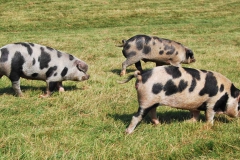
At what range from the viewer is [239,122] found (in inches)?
240

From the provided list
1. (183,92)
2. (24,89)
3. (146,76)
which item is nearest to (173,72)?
(183,92)

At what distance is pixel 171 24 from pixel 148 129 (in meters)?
23.2

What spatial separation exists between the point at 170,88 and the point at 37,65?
3.64 m

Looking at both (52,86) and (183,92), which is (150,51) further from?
(183,92)

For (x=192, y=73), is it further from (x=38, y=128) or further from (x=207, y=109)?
(x=38, y=128)

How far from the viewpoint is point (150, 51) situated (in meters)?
10.8

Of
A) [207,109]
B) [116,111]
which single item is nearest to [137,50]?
[116,111]

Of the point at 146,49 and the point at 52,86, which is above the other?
the point at 146,49

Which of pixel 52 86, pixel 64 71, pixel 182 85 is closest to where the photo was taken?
pixel 182 85

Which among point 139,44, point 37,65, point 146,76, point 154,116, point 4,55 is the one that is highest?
point 146,76

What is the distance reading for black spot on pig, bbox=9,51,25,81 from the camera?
25.3 feet

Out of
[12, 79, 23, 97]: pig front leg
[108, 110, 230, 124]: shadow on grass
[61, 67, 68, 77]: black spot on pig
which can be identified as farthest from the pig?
[108, 110, 230, 124]: shadow on grass

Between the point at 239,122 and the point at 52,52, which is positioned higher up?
the point at 52,52

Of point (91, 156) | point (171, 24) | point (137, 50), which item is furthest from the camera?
point (171, 24)
